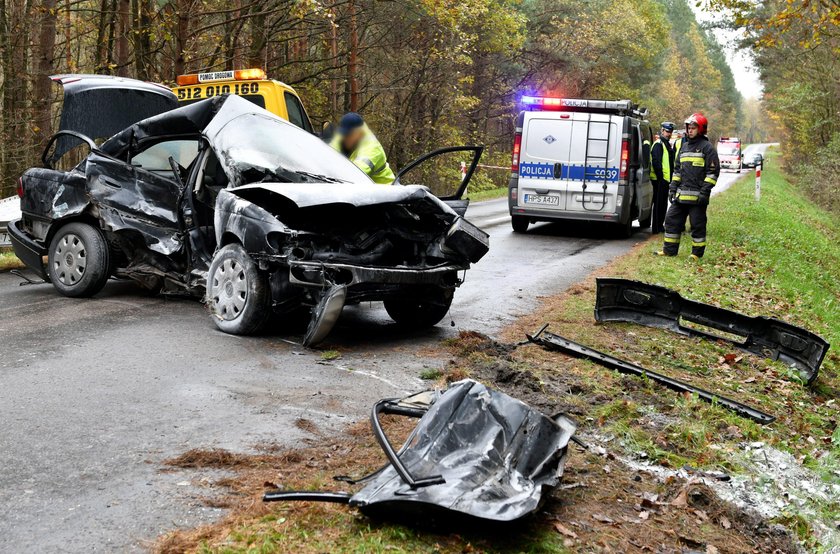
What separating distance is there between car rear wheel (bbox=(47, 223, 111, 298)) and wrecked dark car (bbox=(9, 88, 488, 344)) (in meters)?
0.01

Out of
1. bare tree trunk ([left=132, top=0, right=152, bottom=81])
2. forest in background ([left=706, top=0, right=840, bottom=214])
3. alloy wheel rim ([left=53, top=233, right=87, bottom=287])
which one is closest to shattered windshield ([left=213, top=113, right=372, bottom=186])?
alloy wheel rim ([left=53, top=233, right=87, bottom=287])

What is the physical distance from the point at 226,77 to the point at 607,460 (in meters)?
9.30

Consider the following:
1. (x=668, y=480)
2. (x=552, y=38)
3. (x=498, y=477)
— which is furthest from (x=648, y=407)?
(x=552, y=38)

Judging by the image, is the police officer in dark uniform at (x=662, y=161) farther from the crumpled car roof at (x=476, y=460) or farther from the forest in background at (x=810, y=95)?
Answer: the crumpled car roof at (x=476, y=460)

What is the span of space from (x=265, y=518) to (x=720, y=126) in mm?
115366

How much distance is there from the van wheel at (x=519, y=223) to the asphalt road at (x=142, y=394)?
22.6ft

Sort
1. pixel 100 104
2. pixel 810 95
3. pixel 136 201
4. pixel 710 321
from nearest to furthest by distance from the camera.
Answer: pixel 710 321, pixel 136 201, pixel 100 104, pixel 810 95

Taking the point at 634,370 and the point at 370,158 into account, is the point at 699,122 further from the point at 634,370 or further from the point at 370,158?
the point at 634,370

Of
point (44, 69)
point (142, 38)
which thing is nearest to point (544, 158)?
point (142, 38)

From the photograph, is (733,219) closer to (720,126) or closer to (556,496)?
(556,496)

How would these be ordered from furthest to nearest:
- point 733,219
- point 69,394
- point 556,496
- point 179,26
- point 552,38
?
point 552,38, point 733,219, point 179,26, point 69,394, point 556,496

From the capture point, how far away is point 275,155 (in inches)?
292

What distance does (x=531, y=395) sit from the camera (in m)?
5.44

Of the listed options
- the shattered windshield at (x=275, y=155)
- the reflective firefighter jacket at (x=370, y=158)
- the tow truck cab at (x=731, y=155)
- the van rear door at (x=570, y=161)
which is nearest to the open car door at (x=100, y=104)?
the reflective firefighter jacket at (x=370, y=158)
